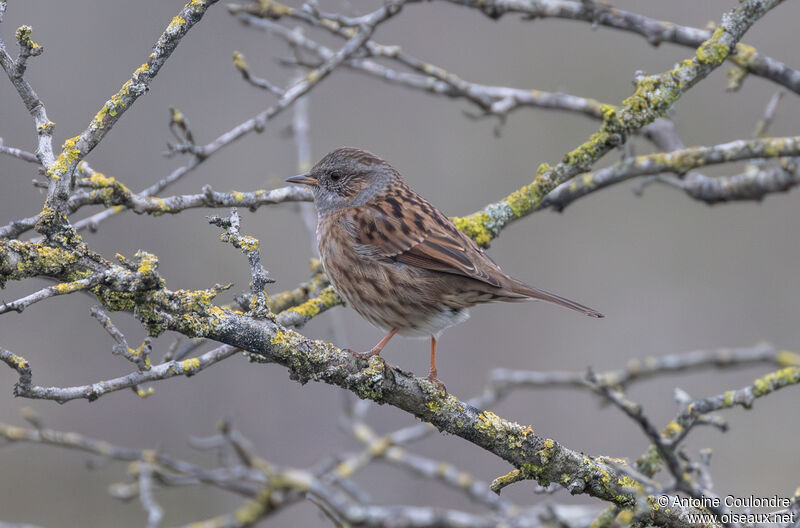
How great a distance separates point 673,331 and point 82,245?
7.76m

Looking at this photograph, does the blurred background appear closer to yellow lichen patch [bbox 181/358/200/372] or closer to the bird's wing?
the bird's wing

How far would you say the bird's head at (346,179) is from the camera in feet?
17.6

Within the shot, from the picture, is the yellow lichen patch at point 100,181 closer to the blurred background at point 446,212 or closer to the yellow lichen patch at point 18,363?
the yellow lichen patch at point 18,363

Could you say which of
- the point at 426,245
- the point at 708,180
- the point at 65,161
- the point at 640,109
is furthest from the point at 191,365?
the point at 708,180

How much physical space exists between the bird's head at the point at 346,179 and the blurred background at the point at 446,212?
9.98 feet

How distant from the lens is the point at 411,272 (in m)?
4.66

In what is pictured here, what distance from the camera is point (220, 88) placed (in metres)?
9.02

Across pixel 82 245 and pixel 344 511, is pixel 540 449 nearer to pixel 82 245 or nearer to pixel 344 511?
pixel 344 511

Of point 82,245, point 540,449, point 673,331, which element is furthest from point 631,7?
point 82,245

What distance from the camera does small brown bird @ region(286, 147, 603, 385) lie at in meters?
4.52

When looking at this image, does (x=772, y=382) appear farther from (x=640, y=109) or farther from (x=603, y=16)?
(x=603, y=16)

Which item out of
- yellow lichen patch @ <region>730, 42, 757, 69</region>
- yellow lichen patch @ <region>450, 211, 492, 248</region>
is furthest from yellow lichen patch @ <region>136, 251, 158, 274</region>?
yellow lichen patch @ <region>730, 42, 757, 69</region>

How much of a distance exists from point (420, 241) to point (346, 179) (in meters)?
1.00

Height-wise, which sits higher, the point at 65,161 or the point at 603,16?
the point at 603,16
